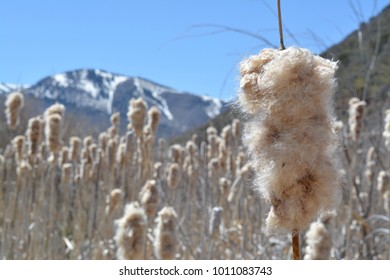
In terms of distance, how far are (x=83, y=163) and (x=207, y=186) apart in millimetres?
1189

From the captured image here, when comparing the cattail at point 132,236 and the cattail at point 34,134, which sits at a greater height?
the cattail at point 34,134

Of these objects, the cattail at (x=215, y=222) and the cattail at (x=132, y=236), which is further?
the cattail at (x=215, y=222)

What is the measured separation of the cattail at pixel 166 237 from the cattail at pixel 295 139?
127cm

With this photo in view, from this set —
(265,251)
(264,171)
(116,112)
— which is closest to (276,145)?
(264,171)

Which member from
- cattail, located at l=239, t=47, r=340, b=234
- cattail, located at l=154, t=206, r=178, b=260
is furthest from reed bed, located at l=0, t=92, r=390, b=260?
cattail, located at l=239, t=47, r=340, b=234

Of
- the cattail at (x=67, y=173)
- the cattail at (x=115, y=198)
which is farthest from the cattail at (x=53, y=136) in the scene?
the cattail at (x=67, y=173)

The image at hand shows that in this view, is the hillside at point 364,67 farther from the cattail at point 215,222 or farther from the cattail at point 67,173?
the cattail at point 67,173

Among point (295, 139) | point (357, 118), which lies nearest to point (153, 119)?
point (357, 118)

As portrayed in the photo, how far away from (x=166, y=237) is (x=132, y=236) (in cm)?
15

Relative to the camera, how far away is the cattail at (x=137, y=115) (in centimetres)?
352

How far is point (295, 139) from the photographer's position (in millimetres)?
841

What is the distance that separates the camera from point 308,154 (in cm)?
85

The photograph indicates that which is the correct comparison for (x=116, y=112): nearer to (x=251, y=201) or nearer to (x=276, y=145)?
(x=251, y=201)

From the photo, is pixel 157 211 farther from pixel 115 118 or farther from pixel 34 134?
pixel 115 118
